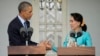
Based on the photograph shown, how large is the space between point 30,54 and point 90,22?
4.20 metres

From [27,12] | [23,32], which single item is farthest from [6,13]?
[23,32]

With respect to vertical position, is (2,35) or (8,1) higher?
(8,1)

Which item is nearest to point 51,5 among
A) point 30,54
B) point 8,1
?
point 8,1

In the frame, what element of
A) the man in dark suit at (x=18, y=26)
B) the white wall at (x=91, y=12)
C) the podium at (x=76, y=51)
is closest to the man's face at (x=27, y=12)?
the man in dark suit at (x=18, y=26)

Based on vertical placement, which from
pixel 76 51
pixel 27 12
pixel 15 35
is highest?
pixel 27 12

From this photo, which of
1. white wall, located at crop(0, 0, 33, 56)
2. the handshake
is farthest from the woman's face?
white wall, located at crop(0, 0, 33, 56)

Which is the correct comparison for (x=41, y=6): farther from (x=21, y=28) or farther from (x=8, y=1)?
(x=21, y=28)

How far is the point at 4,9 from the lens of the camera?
23.6ft

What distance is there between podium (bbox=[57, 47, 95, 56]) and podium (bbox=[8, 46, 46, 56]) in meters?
0.17

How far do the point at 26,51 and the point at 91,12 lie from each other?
422cm

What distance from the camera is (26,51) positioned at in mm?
3268

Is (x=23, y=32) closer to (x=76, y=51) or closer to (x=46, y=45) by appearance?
(x=46, y=45)

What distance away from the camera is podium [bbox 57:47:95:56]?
3244mm

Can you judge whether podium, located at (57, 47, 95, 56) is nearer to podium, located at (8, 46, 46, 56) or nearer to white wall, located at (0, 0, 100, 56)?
podium, located at (8, 46, 46, 56)
